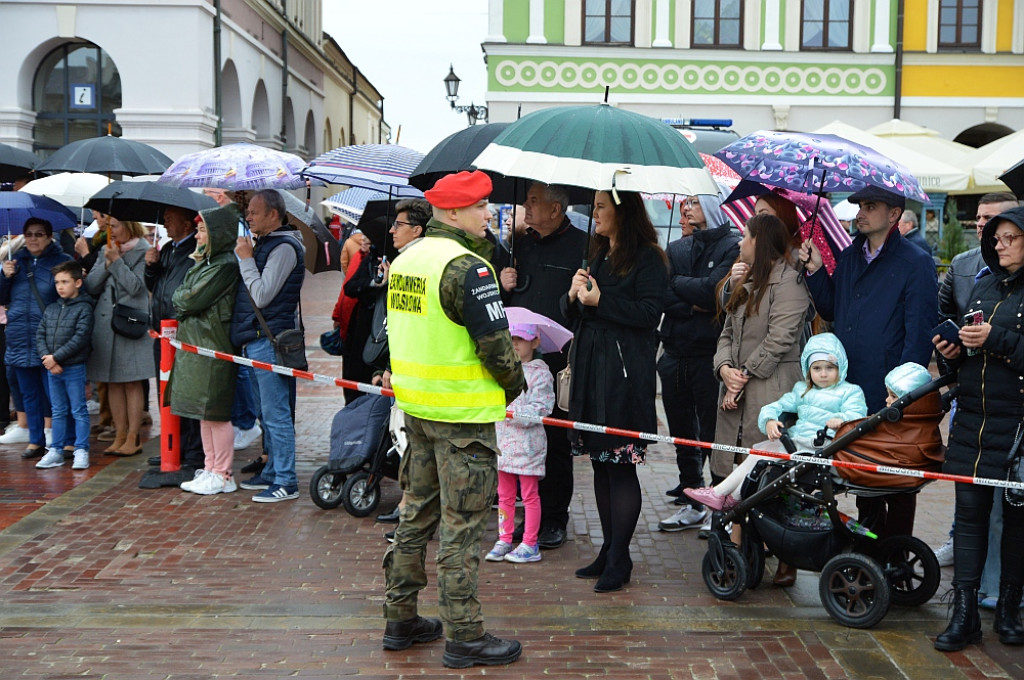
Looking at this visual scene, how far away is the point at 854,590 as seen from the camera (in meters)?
5.40

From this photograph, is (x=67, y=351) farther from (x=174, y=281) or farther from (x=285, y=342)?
(x=285, y=342)

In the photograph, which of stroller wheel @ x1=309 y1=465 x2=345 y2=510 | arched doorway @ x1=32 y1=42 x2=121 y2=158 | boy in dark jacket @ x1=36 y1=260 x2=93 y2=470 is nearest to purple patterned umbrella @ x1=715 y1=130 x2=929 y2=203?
stroller wheel @ x1=309 y1=465 x2=345 y2=510

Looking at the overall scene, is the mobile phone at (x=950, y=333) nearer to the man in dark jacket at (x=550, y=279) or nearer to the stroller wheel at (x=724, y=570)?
the stroller wheel at (x=724, y=570)

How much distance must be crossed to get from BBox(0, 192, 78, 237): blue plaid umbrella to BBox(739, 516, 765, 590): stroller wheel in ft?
19.6

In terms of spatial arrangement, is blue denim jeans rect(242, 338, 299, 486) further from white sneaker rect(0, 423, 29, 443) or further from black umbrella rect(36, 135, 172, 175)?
black umbrella rect(36, 135, 172, 175)

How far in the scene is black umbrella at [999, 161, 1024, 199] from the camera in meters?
5.43

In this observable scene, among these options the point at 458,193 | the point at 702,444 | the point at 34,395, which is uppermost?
the point at 458,193

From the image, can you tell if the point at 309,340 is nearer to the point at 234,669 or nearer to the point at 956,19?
the point at 234,669

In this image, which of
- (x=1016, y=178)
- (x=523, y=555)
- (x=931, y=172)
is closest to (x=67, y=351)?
(x=523, y=555)

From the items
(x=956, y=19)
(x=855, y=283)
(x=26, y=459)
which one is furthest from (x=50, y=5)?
(x=855, y=283)

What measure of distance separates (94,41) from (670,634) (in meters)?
20.0

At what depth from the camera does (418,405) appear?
4.96 m

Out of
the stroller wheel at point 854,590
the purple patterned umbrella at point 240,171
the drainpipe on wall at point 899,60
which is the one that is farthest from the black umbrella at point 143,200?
the drainpipe on wall at point 899,60

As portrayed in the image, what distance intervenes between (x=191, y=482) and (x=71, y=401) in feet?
4.58
